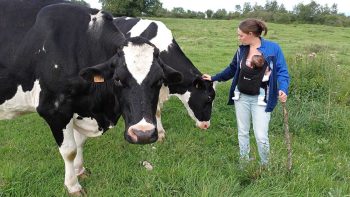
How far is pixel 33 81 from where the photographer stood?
173 inches

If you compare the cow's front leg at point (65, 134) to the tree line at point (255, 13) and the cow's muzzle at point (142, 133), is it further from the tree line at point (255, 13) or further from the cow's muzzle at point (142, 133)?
the tree line at point (255, 13)

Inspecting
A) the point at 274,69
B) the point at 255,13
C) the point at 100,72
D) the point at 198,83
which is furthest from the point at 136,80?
the point at 255,13

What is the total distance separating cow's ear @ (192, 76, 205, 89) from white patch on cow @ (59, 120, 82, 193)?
2.68m

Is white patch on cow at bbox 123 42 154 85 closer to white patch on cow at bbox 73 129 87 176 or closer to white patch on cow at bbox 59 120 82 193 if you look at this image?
white patch on cow at bbox 59 120 82 193

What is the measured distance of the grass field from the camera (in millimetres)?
4250

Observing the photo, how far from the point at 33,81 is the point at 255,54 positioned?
250 centimetres

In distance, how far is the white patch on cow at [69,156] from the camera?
4.47m

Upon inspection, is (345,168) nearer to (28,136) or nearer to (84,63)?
(84,63)

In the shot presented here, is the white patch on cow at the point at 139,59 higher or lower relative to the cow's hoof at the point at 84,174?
higher

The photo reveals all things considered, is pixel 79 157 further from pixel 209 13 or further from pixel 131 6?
pixel 209 13

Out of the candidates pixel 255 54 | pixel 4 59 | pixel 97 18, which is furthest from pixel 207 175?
pixel 4 59

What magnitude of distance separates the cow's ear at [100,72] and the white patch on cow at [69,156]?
3.02ft

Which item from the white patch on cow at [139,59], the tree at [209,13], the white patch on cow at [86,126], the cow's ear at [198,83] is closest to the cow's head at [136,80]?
the white patch on cow at [139,59]

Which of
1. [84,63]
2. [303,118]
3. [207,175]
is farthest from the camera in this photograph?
[303,118]
